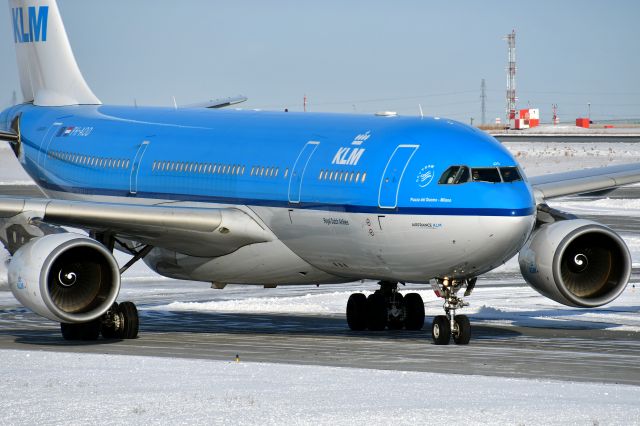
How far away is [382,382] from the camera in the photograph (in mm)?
16031

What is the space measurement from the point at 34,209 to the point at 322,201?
15.6 ft

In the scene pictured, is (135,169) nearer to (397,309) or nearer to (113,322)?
(113,322)

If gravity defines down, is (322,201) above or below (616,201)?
above

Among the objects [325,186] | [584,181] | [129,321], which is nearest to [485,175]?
[325,186]

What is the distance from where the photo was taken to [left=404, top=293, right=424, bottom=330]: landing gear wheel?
2536 cm

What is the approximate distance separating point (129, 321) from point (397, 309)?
504cm

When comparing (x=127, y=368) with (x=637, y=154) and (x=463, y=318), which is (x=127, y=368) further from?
(x=637, y=154)

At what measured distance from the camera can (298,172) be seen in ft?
75.4

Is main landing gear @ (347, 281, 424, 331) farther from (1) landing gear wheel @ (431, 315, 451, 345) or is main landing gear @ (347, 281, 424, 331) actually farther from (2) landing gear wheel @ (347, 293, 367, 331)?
(1) landing gear wheel @ (431, 315, 451, 345)

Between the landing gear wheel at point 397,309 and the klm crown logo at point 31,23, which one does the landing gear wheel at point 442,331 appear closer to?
the landing gear wheel at point 397,309

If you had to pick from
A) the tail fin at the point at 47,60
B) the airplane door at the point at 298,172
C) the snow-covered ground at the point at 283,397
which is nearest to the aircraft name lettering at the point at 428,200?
the airplane door at the point at 298,172

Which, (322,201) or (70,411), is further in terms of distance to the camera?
(322,201)

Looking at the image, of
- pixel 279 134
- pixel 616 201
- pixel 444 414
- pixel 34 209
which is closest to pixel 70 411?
pixel 444 414

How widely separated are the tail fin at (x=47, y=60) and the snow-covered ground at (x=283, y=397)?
16.2 meters
